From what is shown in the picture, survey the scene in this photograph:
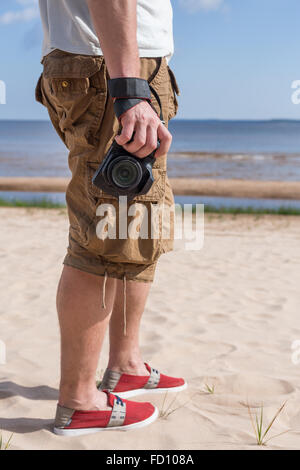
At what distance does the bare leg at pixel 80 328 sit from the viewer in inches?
69.1

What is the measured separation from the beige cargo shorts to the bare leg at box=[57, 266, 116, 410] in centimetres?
5

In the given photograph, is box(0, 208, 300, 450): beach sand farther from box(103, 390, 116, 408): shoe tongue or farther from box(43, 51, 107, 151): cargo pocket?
box(43, 51, 107, 151): cargo pocket

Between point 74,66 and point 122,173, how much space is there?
39 centimetres

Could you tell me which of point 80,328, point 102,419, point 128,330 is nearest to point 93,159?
point 80,328

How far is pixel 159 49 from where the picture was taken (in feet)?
5.89

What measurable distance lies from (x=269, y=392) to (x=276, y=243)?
3.79 metres

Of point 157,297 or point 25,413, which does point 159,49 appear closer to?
point 25,413

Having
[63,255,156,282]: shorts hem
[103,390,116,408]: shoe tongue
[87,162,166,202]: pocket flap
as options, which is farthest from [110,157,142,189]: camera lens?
[103,390,116,408]: shoe tongue

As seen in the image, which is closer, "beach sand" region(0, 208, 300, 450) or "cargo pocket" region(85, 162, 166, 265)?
"cargo pocket" region(85, 162, 166, 265)

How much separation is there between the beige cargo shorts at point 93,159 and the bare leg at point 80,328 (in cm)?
5

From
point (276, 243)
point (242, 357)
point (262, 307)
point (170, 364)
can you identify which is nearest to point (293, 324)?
point (262, 307)

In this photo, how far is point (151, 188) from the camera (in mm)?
1737

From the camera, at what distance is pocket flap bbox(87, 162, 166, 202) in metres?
1.67

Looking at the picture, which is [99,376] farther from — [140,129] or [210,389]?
[140,129]
